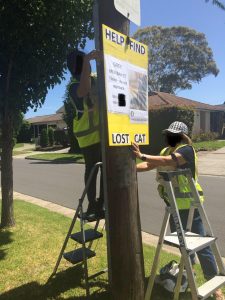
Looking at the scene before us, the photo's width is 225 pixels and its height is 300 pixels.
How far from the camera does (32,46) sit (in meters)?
6.13

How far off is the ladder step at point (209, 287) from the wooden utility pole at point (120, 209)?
62cm

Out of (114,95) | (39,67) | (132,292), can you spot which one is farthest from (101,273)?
(39,67)

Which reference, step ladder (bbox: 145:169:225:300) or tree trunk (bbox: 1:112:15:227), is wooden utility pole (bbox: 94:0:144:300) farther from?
tree trunk (bbox: 1:112:15:227)

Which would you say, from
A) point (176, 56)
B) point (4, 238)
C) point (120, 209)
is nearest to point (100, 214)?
point (120, 209)

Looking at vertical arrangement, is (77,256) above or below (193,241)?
below

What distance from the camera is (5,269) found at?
5129mm

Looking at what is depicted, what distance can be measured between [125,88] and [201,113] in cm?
3547

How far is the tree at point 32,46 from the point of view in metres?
5.80

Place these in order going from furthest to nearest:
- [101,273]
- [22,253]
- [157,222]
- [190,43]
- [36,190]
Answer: [190,43] < [36,190] < [157,222] < [22,253] < [101,273]

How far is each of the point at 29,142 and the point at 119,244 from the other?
169ft

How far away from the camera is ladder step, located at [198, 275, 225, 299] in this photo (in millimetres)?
3374

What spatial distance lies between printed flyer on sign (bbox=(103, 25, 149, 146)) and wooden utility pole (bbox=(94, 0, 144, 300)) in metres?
0.16

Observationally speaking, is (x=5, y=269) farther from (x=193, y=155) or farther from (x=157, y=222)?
(x=157, y=222)

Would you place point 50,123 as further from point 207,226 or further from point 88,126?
point 207,226
